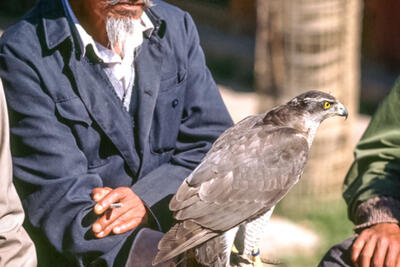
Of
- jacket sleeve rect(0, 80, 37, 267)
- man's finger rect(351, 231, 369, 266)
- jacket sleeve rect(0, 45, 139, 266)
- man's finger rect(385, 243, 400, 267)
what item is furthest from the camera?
man's finger rect(351, 231, 369, 266)

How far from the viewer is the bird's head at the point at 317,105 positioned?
3.01 meters

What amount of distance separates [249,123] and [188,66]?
0.50 m

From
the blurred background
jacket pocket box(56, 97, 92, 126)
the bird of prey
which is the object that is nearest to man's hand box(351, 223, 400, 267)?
the bird of prey

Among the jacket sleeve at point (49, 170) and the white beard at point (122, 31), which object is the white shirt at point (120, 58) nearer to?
the white beard at point (122, 31)

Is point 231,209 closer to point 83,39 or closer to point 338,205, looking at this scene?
point 83,39

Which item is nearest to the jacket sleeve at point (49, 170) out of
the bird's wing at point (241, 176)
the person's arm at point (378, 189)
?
the bird's wing at point (241, 176)

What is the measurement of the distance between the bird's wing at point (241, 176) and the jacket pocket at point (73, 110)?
574 millimetres

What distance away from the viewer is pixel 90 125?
3086 mm

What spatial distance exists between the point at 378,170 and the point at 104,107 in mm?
1510

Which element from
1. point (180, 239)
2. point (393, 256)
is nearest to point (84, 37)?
point (180, 239)

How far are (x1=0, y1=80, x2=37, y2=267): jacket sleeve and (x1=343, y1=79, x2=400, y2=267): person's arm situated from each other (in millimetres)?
1558

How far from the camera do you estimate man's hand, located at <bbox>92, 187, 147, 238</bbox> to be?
2863 millimetres

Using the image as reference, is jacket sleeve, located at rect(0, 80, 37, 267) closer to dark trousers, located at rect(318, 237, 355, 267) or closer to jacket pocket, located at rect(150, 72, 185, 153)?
jacket pocket, located at rect(150, 72, 185, 153)

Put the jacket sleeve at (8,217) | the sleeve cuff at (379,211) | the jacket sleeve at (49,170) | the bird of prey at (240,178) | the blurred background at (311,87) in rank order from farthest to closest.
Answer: the blurred background at (311,87) → the sleeve cuff at (379,211) → the jacket sleeve at (49,170) → the bird of prey at (240,178) → the jacket sleeve at (8,217)
